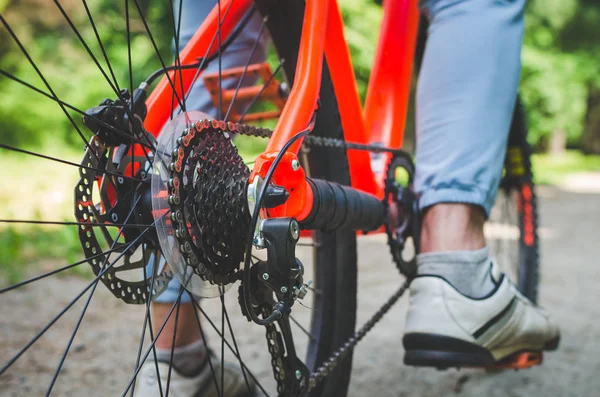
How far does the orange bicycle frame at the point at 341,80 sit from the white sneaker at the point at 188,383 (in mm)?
481

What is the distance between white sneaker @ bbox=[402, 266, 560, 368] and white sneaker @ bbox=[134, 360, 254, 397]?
34cm

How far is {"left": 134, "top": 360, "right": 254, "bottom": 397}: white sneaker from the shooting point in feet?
3.79

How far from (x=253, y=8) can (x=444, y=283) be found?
64 centimetres

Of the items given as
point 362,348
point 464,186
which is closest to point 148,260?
point 464,186

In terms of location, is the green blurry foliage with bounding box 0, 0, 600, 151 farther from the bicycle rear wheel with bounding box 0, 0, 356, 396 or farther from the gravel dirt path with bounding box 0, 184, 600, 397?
the bicycle rear wheel with bounding box 0, 0, 356, 396

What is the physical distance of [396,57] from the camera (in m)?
1.43

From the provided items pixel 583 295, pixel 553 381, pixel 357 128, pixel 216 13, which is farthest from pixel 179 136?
pixel 583 295

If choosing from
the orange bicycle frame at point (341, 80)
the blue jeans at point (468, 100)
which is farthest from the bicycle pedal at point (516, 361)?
the orange bicycle frame at point (341, 80)

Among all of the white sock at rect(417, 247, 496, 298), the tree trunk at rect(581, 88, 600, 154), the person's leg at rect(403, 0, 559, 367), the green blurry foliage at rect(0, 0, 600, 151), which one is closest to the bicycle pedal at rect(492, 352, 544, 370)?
the person's leg at rect(403, 0, 559, 367)

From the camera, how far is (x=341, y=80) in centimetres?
114

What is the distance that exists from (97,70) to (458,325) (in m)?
10.2

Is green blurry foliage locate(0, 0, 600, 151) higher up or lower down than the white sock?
higher up

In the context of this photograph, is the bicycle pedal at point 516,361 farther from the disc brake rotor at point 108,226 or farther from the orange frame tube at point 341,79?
the disc brake rotor at point 108,226

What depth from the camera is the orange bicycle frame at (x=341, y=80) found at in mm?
932
